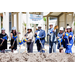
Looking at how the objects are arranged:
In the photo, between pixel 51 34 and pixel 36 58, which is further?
pixel 51 34

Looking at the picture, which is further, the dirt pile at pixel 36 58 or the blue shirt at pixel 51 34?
the blue shirt at pixel 51 34

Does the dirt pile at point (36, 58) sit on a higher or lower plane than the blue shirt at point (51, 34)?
lower

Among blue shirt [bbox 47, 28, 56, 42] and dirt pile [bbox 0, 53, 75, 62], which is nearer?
dirt pile [bbox 0, 53, 75, 62]

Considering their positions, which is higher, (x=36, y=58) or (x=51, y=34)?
(x=51, y=34)

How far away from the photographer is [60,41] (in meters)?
4.39

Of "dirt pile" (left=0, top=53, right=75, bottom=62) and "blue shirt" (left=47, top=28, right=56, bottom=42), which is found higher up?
"blue shirt" (left=47, top=28, right=56, bottom=42)

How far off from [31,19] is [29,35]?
8.48 feet
